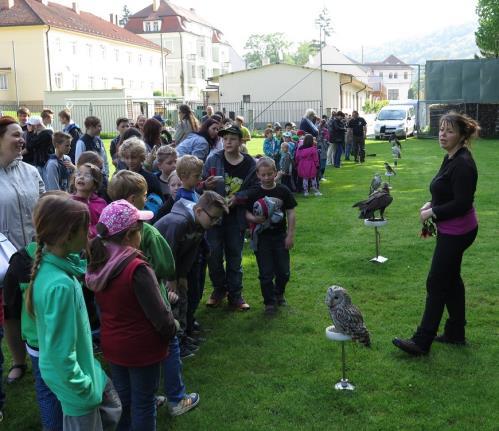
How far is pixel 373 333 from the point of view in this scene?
18.2 feet

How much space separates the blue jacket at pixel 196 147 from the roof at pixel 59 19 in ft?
154

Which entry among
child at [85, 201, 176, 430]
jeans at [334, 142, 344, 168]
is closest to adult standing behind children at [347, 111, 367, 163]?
jeans at [334, 142, 344, 168]

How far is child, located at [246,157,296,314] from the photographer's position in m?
5.77

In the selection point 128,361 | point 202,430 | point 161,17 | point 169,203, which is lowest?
point 202,430

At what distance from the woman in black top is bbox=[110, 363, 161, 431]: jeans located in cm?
248

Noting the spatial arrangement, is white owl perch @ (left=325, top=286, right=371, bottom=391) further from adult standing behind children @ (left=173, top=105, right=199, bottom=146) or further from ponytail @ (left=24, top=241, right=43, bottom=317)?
adult standing behind children @ (left=173, top=105, right=199, bottom=146)

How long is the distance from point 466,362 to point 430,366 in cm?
33

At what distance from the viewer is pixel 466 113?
3002 centimetres

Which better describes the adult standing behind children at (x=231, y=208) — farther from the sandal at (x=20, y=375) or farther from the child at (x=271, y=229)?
the sandal at (x=20, y=375)

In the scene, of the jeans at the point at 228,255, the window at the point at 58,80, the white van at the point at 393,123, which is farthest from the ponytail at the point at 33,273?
the window at the point at 58,80

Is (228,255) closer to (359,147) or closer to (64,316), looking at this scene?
(64,316)

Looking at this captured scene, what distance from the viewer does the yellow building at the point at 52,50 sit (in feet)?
163

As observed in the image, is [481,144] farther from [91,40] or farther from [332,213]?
[91,40]

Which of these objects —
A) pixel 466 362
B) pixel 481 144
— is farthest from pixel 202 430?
pixel 481 144
